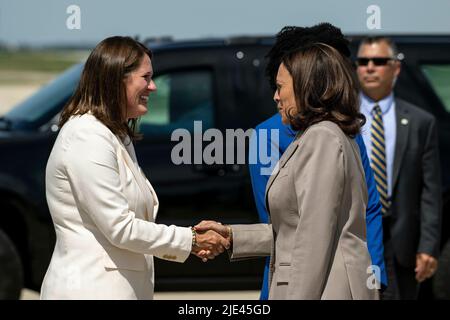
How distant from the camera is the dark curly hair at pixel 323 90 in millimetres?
3689

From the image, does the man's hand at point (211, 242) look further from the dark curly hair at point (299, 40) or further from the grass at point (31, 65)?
the grass at point (31, 65)

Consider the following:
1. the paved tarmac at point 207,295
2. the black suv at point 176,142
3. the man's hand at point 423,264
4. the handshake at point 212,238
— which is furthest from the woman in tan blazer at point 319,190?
the paved tarmac at point 207,295

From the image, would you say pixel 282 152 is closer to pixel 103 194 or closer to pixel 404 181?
pixel 103 194

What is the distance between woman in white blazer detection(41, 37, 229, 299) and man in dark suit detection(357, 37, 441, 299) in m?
2.10

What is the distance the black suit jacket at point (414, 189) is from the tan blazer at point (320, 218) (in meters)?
2.21

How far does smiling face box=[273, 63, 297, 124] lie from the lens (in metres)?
3.76

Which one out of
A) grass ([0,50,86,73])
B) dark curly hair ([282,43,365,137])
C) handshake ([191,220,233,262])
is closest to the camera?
dark curly hair ([282,43,365,137])

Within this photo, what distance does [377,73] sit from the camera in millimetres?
6188

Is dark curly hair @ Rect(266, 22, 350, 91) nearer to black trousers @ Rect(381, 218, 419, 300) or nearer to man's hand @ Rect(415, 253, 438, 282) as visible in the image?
black trousers @ Rect(381, 218, 419, 300)

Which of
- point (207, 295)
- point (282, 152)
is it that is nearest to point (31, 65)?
point (207, 295)

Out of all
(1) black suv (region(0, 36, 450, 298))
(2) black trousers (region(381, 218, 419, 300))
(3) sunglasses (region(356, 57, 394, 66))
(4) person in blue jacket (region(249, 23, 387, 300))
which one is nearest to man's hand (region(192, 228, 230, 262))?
(4) person in blue jacket (region(249, 23, 387, 300))

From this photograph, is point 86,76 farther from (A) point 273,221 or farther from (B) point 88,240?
(A) point 273,221
